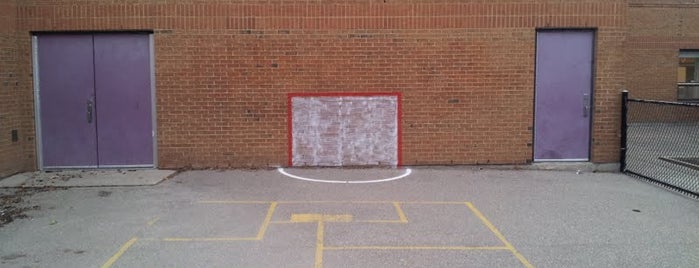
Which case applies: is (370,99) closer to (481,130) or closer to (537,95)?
(481,130)

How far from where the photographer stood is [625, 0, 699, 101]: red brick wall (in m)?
21.7

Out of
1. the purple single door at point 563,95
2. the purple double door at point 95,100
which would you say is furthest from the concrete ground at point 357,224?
the purple double door at point 95,100

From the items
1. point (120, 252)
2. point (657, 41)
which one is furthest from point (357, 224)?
point (657, 41)

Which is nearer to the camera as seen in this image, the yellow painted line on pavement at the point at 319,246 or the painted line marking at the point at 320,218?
the yellow painted line on pavement at the point at 319,246

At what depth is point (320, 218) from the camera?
23.1 ft

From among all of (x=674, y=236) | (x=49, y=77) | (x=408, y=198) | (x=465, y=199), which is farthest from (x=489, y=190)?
(x=49, y=77)

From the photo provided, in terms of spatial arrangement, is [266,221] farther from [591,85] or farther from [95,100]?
[591,85]

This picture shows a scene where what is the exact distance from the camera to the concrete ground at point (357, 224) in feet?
18.3

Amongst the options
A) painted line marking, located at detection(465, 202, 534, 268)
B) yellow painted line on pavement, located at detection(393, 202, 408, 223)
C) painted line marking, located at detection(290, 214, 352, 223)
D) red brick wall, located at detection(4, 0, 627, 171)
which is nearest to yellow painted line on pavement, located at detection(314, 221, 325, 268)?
painted line marking, located at detection(290, 214, 352, 223)

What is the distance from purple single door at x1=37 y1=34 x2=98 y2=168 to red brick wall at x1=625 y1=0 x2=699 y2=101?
19.2m

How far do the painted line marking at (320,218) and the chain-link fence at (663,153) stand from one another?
530 cm

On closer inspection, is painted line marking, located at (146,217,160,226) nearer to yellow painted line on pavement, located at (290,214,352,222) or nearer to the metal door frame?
yellow painted line on pavement, located at (290,214,352,222)

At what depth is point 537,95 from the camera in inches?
422

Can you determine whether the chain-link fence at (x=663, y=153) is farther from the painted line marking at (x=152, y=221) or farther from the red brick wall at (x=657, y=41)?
the painted line marking at (x=152, y=221)
